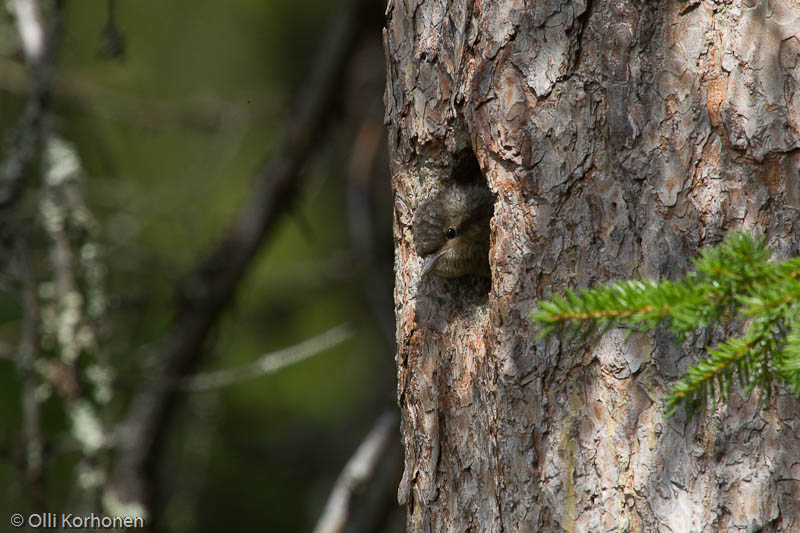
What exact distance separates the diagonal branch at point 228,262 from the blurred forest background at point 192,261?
11 millimetres

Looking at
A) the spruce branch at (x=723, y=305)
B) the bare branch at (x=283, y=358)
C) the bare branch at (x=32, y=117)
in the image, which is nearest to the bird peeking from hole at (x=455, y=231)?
the spruce branch at (x=723, y=305)

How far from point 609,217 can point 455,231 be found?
80cm

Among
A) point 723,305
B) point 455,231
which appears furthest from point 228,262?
point 723,305

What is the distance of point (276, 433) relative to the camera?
6.23 metres

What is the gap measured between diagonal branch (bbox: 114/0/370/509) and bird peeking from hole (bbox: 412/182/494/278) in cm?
189

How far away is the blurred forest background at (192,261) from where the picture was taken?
341 centimetres

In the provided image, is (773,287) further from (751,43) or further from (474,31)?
(474,31)

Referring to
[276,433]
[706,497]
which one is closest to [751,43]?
[706,497]

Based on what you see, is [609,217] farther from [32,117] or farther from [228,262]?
[228,262]

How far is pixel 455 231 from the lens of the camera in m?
2.48

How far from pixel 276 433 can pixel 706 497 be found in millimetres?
4930

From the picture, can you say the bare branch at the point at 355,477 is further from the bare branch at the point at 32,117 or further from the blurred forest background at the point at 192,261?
the bare branch at the point at 32,117

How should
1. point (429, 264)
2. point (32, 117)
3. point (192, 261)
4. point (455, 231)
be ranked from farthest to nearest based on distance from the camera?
point (192, 261), point (32, 117), point (455, 231), point (429, 264)

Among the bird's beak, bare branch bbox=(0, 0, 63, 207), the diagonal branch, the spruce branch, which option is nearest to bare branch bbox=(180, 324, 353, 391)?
the diagonal branch
